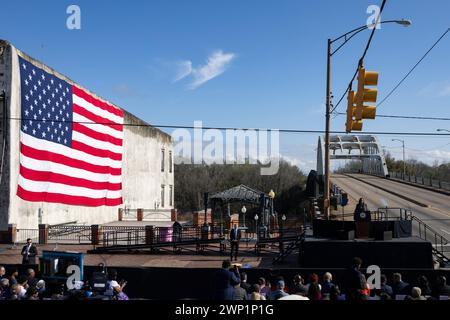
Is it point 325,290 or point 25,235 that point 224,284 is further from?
point 25,235

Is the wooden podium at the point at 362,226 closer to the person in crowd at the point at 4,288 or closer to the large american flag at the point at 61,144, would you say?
the person in crowd at the point at 4,288

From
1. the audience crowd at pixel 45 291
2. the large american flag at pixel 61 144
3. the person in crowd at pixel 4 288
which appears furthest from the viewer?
the large american flag at pixel 61 144

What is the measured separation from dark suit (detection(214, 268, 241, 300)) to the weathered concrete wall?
35.1 ft

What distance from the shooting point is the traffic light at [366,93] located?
12.4m

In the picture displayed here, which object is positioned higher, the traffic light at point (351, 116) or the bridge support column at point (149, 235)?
the traffic light at point (351, 116)

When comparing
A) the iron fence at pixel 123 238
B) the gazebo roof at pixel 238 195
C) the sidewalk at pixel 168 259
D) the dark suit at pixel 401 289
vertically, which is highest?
the gazebo roof at pixel 238 195

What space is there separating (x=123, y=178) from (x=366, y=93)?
35.2 m

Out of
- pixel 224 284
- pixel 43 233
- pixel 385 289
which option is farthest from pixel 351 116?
pixel 43 233

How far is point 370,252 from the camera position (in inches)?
746

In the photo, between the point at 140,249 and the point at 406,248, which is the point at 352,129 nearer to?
the point at 406,248

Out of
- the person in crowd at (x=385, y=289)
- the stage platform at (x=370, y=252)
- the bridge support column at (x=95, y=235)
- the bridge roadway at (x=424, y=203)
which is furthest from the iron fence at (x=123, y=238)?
the person in crowd at (x=385, y=289)

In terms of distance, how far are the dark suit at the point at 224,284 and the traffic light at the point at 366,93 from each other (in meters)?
6.29

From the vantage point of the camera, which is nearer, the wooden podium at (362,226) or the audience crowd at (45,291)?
the audience crowd at (45,291)

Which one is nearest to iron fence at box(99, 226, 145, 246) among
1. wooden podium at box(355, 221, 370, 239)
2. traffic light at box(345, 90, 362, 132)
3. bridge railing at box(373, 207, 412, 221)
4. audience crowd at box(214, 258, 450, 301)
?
wooden podium at box(355, 221, 370, 239)
